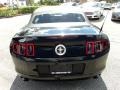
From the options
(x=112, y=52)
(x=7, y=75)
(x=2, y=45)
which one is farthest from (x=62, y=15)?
(x=2, y=45)

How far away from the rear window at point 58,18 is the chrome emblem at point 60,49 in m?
1.73

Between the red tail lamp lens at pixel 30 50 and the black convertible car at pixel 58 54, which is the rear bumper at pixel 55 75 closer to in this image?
the black convertible car at pixel 58 54

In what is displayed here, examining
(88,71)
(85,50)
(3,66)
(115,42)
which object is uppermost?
(85,50)

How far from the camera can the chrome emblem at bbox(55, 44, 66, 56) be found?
164 inches

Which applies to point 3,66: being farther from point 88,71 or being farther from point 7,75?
point 88,71

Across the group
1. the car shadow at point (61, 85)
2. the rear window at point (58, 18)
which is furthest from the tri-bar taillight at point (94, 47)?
the rear window at point (58, 18)

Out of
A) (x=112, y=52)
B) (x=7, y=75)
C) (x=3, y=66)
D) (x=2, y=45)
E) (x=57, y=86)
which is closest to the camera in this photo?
(x=57, y=86)

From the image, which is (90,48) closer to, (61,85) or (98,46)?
(98,46)

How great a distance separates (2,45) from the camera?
9305 millimetres

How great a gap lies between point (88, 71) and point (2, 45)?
5.67 metres

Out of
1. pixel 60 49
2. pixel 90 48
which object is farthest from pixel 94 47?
pixel 60 49

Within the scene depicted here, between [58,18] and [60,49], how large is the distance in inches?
73.2

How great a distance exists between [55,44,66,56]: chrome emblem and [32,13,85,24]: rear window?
1735mm

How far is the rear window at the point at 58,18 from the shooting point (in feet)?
19.2
